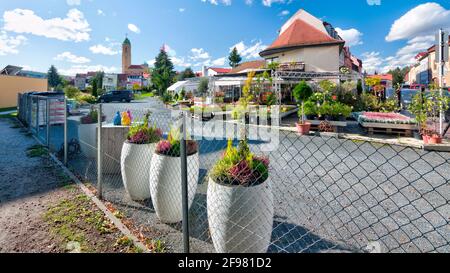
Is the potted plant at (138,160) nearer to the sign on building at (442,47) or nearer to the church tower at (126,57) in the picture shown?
the sign on building at (442,47)

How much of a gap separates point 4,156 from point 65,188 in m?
4.20

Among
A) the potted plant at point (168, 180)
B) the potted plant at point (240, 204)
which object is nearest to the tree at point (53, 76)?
the potted plant at point (168, 180)

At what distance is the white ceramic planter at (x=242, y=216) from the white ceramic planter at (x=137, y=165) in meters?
1.88

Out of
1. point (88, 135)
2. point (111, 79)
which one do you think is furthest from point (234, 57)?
point (88, 135)

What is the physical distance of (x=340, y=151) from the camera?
827 cm

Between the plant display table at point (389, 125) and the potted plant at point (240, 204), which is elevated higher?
the plant display table at point (389, 125)

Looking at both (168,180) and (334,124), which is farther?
(334,124)

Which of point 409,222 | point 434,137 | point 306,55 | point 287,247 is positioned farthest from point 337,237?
point 306,55

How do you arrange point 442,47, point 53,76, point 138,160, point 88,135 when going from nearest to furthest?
point 138,160 < point 88,135 < point 442,47 < point 53,76

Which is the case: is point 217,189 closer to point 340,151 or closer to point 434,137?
point 340,151

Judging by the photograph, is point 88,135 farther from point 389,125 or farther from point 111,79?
point 111,79

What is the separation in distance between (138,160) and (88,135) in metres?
3.93

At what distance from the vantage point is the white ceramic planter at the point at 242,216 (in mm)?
2451

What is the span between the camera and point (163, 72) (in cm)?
5134
